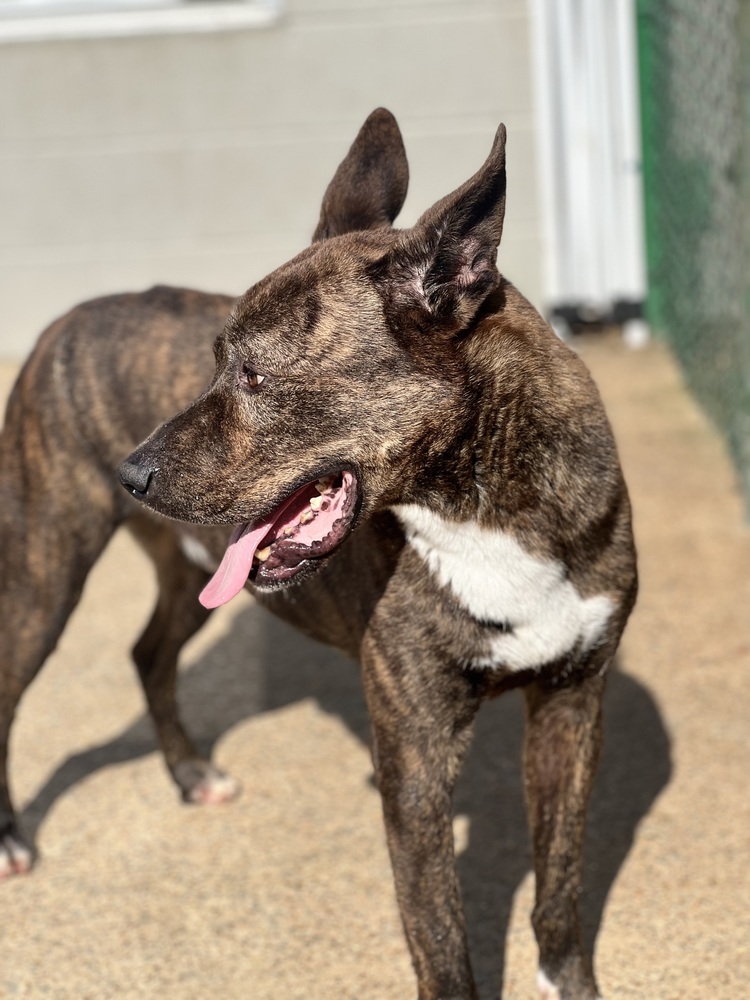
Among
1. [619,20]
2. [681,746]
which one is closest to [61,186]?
[619,20]

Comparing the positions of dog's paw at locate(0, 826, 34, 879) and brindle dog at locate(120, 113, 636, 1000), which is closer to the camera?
brindle dog at locate(120, 113, 636, 1000)

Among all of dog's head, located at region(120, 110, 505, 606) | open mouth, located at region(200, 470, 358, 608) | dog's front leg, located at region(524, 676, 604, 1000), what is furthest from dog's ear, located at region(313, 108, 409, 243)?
dog's front leg, located at region(524, 676, 604, 1000)

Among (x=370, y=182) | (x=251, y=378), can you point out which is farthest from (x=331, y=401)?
(x=370, y=182)

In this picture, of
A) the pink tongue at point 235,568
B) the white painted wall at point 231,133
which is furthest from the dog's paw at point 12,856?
the white painted wall at point 231,133

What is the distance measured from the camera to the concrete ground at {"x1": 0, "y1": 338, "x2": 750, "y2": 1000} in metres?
3.22

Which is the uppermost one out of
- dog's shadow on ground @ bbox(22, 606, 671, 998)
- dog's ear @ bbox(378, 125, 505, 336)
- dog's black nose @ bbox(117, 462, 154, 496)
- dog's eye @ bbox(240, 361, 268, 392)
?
dog's ear @ bbox(378, 125, 505, 336)

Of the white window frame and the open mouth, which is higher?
the white window frame

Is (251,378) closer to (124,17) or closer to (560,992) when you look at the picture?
(560,992)

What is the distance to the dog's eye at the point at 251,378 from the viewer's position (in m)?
2.67

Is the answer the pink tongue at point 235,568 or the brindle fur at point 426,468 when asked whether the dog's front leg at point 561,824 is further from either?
the pink tongue at point 235,568

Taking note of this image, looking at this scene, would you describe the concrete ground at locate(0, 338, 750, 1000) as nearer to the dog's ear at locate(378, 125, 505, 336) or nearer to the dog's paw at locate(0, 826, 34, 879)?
the dog's paw at locate(0, 826, 34, 879)

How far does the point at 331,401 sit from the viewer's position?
2.63 m

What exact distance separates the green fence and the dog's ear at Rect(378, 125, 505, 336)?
10.8 feet

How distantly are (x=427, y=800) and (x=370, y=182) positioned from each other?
4.64 ft
